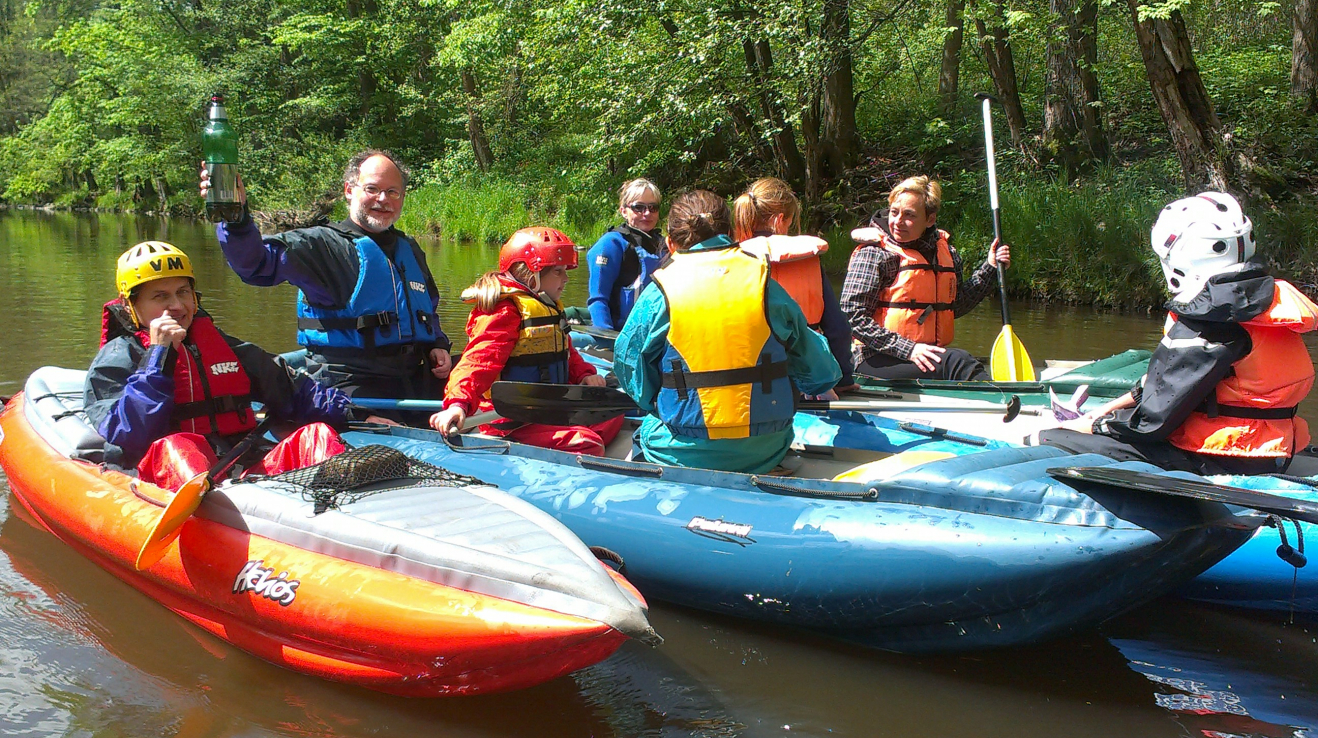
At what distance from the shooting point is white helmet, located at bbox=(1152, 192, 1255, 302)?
2.78 m

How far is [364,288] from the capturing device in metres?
3.95

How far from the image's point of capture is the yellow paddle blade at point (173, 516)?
2881 millimetres

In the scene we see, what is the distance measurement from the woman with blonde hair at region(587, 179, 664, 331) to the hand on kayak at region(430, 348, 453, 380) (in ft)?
3.93

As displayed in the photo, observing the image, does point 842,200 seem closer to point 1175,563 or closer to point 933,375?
point 933,375

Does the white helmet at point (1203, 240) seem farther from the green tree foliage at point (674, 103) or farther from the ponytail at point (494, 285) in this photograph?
the green tree foliage at point (674, 103)

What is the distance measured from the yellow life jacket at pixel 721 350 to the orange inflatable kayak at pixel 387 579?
57 cm

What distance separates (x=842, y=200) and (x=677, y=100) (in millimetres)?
2582

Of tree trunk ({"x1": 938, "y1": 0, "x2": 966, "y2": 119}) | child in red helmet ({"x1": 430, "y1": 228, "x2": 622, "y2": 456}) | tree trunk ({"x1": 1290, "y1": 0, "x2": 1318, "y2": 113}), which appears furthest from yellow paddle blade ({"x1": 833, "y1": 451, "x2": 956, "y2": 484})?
tree trunk ({"x1": 938, "y1": 0, "x2": 966, "y2": 119})

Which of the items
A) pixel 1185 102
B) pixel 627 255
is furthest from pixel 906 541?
pixel 1185 102

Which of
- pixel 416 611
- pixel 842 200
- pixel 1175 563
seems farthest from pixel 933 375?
pixel 842 200

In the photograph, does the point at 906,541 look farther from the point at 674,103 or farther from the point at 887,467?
the point at 674,103

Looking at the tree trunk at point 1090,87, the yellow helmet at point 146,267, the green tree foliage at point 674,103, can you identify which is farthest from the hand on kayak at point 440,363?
the tree trunk at point 1090,87

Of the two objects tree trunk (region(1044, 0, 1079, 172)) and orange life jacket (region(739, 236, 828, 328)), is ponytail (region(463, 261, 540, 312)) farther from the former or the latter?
tree trunk (region(1044, 0, 1079, 172))

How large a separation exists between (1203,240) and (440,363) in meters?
2.80
